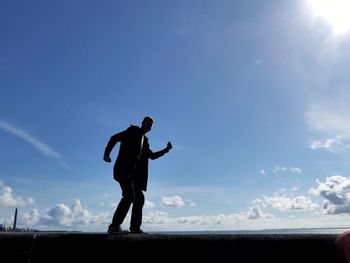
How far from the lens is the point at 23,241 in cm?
399

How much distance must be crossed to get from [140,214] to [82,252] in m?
2.31

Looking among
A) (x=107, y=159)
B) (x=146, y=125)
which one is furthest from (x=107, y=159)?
(x=146, y=125)

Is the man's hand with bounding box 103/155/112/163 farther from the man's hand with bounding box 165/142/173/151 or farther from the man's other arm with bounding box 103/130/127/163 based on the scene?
the man's hand with bounding box 165/142/173/151

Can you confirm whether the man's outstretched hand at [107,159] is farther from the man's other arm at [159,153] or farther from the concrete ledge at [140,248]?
the concrete ledge at [140,248]

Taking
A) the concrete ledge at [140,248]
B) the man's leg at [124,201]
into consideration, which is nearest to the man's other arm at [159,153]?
the man's leg at [124,201]

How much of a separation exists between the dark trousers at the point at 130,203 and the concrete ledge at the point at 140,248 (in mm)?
1645

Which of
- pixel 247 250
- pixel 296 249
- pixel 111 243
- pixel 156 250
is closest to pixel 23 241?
pixel 111 243

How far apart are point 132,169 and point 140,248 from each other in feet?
7.15

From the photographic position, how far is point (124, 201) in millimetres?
5844

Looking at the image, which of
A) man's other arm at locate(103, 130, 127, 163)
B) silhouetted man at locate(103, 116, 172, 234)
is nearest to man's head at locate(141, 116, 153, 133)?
silhouetted man at locate(103, 116, 172, 234)

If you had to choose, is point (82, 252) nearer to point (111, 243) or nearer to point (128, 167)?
point (111, 243)

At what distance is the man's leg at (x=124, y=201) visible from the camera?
227 inches

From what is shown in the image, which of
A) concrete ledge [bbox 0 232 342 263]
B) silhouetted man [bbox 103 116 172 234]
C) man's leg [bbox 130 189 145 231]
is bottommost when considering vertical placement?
concrete ledge [bbox 0 232 342 263]

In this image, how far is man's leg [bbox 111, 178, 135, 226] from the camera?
5758 mm
